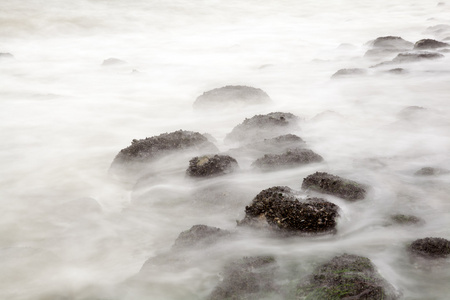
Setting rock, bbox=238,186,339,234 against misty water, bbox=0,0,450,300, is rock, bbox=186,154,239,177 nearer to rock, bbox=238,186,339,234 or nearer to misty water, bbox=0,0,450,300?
misty water, bbox=0,0,450,300

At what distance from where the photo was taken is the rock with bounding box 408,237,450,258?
3.57 m

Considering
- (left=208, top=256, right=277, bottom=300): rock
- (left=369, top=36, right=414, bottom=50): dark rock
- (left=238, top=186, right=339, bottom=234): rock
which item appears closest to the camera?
(left=208, top=256, right=277, bottom=300): rock

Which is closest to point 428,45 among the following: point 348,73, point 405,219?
point 348,73

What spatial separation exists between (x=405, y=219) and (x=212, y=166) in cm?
195

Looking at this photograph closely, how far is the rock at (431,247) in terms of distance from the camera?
3572mm

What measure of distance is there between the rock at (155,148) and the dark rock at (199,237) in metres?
1.72

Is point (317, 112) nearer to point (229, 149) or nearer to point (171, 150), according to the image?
point (229, 149)

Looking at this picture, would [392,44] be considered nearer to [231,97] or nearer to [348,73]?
[348,73]

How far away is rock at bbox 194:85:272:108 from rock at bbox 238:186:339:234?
4.08 meters

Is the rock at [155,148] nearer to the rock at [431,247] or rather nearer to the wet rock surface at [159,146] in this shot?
the wet rock surface at [159,146]

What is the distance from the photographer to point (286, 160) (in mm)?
5457

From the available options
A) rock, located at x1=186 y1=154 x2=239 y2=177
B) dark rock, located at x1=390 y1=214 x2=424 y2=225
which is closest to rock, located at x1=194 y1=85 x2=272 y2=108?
rock, located at x1=186 y1=154 x2=239 y2=177


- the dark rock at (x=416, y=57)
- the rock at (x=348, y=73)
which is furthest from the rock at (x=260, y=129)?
the dark rock at (x=416, y=57)

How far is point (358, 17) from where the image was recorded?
931 inches
